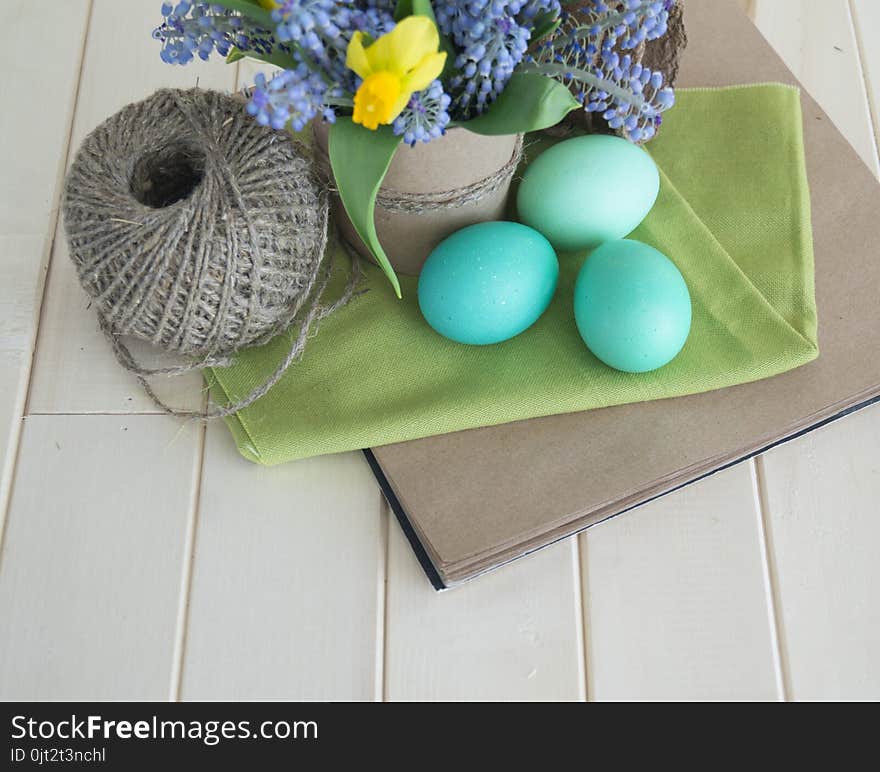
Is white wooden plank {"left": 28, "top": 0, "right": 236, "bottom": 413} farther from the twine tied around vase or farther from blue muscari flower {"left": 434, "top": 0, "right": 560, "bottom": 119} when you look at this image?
blue muscari flower {"left": 434, "top": 0, "right": 560, "bottom": 119}

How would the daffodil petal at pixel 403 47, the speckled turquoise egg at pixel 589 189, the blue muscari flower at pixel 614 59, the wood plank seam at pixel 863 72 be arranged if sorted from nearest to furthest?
the daffodil petal at pixel 403 47, the blue muscari flower at pixel 614 59, the speckled turquoise egg at pixel 589 189, the wood plank seam at pixel 863 72

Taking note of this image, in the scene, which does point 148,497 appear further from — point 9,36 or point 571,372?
point 9,36

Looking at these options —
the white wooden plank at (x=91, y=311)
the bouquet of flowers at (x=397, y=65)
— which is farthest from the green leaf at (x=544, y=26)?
the white wooden plank at (x=91, y=311)

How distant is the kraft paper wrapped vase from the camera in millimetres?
692

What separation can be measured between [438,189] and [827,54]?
587 mm

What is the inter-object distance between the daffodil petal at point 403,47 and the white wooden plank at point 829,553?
0.46 m

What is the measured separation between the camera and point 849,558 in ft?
2.43

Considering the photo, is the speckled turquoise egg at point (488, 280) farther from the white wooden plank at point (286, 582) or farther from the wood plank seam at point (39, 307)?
the wood plank seam at point (39, 307)

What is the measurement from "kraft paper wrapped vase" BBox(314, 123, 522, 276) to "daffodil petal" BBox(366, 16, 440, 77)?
13cm

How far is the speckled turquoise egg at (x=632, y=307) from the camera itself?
72 cm

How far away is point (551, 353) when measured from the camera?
31.0 inches

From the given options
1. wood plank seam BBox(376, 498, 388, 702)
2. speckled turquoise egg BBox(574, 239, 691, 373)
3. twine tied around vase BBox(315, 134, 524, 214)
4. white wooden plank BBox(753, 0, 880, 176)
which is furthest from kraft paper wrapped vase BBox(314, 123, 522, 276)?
white wooden plank BBox(753, 0, 880, 176)

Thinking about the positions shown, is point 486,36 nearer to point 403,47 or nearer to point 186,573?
point 403,47
